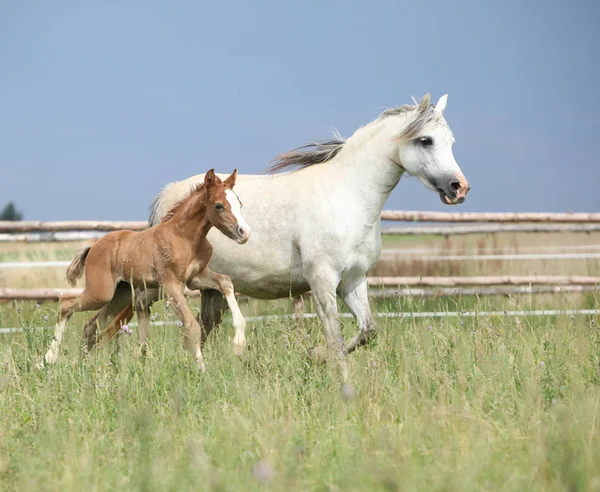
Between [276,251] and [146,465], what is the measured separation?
2.69 m

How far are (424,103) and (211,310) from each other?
2.47 m

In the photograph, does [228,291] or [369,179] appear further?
[369,179]

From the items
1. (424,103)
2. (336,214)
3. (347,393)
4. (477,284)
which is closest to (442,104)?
(424,103)

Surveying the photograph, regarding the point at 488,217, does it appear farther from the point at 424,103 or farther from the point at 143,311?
the point at 143,311

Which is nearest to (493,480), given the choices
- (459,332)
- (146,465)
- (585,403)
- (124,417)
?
(585,403)

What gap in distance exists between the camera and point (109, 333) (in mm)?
6129

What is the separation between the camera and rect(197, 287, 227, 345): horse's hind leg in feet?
21.7

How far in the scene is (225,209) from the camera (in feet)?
16.4

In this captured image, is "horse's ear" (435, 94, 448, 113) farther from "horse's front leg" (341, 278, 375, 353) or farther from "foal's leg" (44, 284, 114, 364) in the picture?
"foal's leg" (44, 284, 114, 364)

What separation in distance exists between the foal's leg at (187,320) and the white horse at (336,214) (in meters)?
0.75

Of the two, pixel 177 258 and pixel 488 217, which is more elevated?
pixel 488 217

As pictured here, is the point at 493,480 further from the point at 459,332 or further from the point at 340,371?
the point at 459,332

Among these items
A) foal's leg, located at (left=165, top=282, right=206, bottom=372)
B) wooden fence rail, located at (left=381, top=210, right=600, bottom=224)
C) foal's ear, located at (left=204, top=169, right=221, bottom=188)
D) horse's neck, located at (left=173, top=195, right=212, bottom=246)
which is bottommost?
foal's leg, located at (left=165, top=282, right=206, bottom=372)

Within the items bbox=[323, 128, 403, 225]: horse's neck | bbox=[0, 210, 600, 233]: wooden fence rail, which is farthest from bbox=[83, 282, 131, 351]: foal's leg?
bbox=[0, 210, 600, 233]: wooden fence rail
